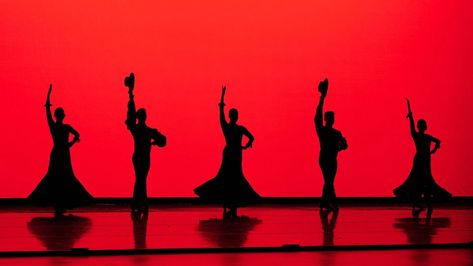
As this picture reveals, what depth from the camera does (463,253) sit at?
6.52 metres

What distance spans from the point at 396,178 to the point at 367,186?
469mm

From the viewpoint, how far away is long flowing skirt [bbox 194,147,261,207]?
33.7 ft

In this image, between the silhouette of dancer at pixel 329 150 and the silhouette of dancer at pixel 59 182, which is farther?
the silhouette of dancer at pixel 329 150

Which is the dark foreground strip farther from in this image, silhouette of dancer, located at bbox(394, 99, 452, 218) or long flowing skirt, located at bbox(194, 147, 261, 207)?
silhouette of dancer, located at bbox(394, 99, 452, 218)

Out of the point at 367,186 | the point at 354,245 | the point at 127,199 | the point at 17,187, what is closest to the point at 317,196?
the point at 367,186

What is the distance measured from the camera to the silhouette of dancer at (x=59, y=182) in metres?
9.88

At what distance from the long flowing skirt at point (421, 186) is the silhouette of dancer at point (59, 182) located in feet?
12.7

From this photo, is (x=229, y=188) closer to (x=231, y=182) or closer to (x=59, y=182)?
(x=231, y=182)

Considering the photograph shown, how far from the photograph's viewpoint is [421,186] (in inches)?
436

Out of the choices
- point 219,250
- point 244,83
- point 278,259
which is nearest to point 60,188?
point 244,83

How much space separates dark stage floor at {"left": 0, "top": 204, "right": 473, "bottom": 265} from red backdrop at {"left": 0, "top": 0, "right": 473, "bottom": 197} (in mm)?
1805

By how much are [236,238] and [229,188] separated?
3.06 metres

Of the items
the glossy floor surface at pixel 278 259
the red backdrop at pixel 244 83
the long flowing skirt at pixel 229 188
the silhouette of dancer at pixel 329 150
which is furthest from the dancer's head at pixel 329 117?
the glossy floor surface at pixel 278 259

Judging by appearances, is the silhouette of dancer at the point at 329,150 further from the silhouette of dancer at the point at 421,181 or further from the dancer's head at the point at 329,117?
the silhouette of dancer at the point at 421,181
